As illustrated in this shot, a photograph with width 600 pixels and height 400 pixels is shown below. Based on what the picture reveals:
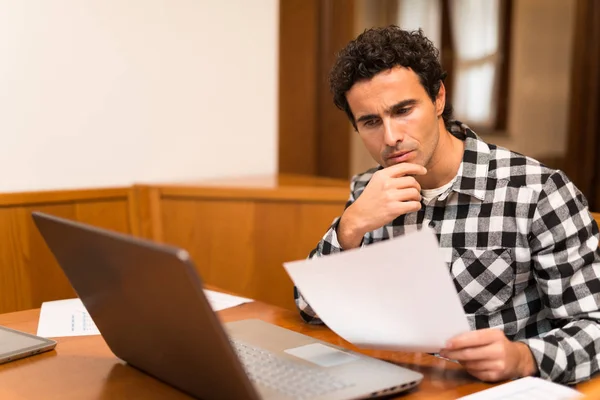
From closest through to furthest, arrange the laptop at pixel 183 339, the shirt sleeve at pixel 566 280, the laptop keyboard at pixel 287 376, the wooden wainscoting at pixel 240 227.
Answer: the laptop at pixel 183 339 → the laptop keyboard at pixel 287 376 → the shirt sleeve at pixel 566 280 → the wooden wainscoting at pixel 240 227

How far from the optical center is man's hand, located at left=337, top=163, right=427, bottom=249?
117cm

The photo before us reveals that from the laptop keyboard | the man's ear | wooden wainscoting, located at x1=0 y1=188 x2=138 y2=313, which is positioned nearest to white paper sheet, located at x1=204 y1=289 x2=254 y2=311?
the laptop keyboard

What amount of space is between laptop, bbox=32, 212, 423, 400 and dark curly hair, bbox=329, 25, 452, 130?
510 millimetres

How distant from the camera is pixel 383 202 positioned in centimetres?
117

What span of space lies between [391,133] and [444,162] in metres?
0.13

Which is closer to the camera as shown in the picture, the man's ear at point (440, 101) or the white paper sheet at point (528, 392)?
the white paper sheet at point (528, 392)

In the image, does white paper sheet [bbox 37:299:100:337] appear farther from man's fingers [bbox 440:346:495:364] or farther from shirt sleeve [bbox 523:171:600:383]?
shirt sleeve [bbox 523:171:600:383]

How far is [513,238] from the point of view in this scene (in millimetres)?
1182

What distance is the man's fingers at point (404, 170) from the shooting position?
3.93 ft

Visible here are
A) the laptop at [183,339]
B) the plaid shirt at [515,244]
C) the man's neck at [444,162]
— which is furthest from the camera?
the man's neck at [444,162]

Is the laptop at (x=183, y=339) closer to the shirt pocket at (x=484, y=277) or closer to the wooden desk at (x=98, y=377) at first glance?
the wooden desk at (x=98, y=377)

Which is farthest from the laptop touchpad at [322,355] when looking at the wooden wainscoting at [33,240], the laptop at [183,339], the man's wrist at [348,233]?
the wooden wainscoting at [33,240]

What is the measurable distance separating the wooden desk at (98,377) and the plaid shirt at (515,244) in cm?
20

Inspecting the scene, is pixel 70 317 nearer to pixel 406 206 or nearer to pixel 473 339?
pixel 406 206
